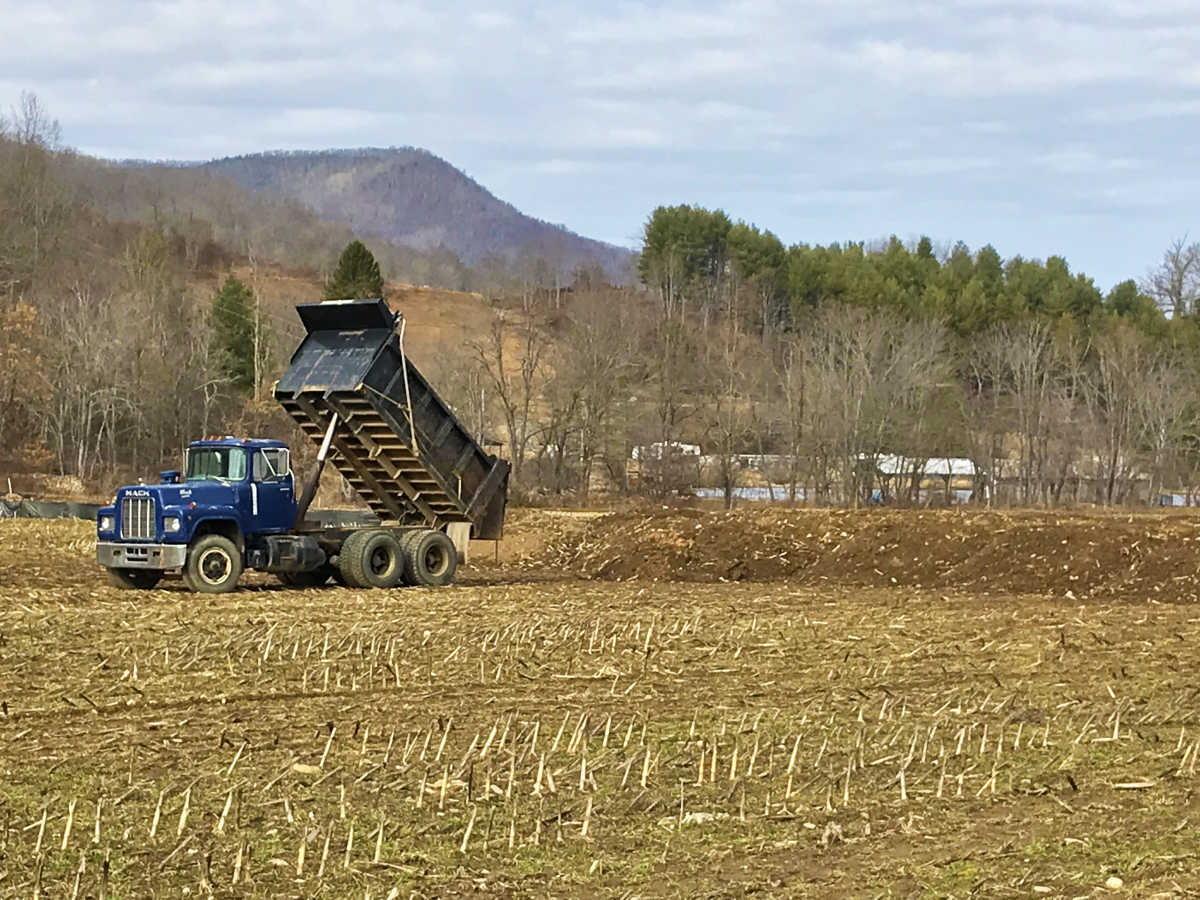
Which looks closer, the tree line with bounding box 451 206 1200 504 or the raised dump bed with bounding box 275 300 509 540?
the raised dump bed with bounding box 275 300 509 540

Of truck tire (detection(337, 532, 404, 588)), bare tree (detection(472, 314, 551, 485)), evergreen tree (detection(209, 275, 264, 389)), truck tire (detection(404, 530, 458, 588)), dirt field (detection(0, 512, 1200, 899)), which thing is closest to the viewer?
dirt field (detection(0, 512, 1200, 899))

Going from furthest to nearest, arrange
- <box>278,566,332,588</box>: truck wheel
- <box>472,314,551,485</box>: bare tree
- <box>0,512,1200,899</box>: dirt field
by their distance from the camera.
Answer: <box>472,314,551,485</box>: bare tree < <box>278,566,332,588</box>: truck wheel < <box>0,512,1200,899</box>: dirt field

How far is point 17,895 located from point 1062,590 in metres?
20.2

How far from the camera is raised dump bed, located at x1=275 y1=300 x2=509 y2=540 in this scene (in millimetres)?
22297

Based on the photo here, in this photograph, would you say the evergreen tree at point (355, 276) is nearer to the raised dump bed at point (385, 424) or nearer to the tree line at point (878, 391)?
the tree line at point (878, 391)

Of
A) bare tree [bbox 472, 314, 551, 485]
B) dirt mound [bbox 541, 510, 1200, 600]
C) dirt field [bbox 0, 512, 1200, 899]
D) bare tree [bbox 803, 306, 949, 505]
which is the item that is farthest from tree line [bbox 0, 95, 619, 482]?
dirt field [bbox 0, 512, 1200, 899]

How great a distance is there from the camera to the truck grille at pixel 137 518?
21328 millimetres

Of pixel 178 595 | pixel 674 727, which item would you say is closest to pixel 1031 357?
pixel 178 595

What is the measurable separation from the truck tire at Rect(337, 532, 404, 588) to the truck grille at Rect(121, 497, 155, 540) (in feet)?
9.84

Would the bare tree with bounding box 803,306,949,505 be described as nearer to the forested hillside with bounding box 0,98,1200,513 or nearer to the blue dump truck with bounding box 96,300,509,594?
the forested hillside with bounding box 0,98,1200,513

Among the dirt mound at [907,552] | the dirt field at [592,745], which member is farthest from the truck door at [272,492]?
the dirt mound at [907,552]

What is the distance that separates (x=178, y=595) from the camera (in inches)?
832

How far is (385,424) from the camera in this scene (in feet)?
73.7

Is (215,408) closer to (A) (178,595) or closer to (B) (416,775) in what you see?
(A) (178,595)
